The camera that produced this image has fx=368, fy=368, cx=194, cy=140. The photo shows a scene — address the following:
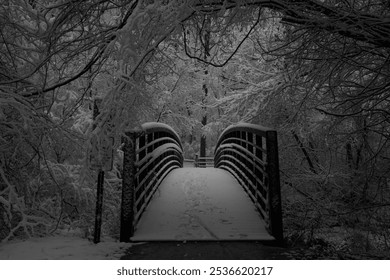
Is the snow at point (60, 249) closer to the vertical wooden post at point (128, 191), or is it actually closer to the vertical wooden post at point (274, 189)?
the vertical wooden post at point (128, 191)

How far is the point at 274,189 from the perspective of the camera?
4.87 m

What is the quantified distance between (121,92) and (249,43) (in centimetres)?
1072

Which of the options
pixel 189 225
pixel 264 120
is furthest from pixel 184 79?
pixel 189 225

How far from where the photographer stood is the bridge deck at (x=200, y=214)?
479 centimetres

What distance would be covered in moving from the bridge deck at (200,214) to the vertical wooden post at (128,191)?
5.9 inches

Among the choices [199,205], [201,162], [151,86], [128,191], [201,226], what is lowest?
[201,226]

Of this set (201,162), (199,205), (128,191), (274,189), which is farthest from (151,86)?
(201,162)

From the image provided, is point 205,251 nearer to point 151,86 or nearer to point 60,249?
point 60,249

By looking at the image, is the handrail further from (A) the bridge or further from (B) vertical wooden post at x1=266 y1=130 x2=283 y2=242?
(B) vertical wooden post at x1=266 y1=130 x2=283 y2=242

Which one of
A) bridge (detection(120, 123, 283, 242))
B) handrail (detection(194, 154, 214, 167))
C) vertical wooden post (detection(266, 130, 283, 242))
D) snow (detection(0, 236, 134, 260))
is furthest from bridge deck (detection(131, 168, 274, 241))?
handrail (detection(194, 154, 214, 167))

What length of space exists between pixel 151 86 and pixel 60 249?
9.79ft

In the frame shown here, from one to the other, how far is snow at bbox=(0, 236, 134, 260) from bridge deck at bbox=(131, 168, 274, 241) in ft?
2.05

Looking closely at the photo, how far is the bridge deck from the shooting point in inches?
189

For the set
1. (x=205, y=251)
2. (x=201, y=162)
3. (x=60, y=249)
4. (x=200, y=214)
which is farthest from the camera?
(x=201, y=162)
